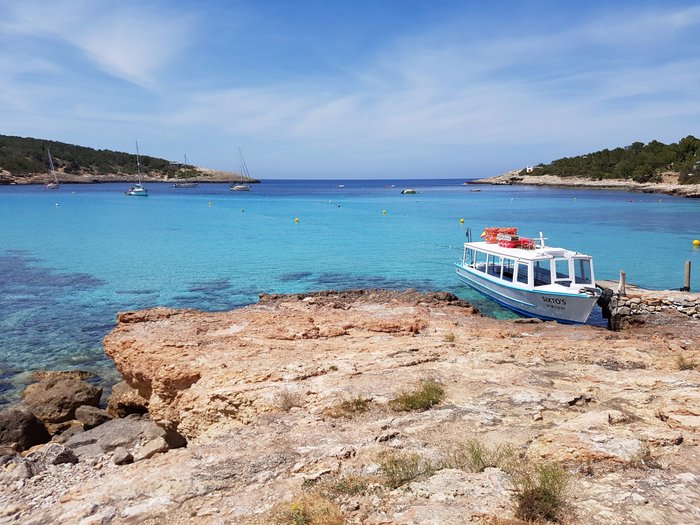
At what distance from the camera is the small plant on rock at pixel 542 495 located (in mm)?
5117

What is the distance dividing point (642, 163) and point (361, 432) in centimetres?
14088

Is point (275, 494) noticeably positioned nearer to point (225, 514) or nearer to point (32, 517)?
point (225, 514)

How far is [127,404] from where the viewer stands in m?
12.6

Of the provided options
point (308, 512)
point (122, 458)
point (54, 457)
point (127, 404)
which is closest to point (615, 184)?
point (127, 404)

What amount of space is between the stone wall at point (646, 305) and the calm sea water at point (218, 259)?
164 centimetres

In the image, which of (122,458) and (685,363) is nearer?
(122,458)

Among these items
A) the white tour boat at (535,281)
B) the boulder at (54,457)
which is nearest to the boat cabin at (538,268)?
the white tour boat at (535,281)

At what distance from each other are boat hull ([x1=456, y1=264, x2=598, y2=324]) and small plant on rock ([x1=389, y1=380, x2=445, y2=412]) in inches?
500

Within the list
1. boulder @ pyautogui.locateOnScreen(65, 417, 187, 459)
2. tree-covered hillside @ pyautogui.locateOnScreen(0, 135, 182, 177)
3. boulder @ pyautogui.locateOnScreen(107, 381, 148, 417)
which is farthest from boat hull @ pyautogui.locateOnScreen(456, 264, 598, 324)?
tree-covered hillside @ pyautogui.locateOnScreen(0, 135, 182, 177)

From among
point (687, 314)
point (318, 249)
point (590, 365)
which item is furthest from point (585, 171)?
point (590, 365)

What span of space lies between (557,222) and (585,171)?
99.3 m

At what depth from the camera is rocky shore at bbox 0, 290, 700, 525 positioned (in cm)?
564

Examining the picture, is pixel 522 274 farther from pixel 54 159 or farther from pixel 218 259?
pixel 54 159

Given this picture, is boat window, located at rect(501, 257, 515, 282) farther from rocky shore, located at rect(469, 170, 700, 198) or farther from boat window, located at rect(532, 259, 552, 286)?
rocky shore, located at rect(469, 170, 700, 198)
